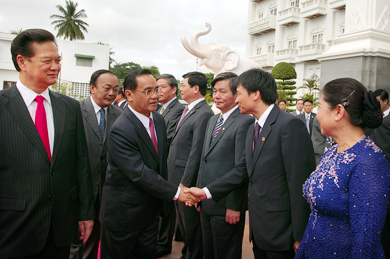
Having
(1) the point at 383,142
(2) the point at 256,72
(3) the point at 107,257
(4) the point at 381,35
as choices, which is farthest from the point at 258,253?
(4) the point at 381,35

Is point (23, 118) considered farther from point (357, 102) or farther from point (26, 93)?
point (357, 102)

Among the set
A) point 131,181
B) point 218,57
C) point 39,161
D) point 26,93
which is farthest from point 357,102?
point 218,57

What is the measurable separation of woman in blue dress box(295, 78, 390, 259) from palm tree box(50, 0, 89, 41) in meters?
47.6

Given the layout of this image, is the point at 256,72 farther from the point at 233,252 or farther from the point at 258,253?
the point at 233,252

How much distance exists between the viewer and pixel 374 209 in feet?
5.03

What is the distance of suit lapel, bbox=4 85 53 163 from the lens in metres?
1.88

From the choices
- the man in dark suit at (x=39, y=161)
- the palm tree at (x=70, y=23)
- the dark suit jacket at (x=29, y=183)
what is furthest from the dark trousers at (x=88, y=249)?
the palm tree at (x=70, y=23)

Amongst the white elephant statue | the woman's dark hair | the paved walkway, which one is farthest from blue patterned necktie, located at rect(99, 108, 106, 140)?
the woman's dark hair

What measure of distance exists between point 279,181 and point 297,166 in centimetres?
18

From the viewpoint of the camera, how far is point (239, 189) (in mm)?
2771

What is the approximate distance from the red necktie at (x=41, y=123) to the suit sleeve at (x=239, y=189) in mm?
1554

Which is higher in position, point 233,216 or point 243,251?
point 233,216

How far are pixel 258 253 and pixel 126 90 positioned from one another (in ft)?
5.74

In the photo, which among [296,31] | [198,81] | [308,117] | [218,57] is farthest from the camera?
[296,31]
